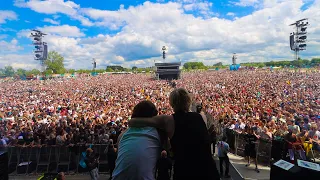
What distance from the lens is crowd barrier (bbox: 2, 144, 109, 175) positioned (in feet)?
22.3

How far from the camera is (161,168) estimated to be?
13.7ft

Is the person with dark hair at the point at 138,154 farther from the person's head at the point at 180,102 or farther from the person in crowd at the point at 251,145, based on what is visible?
the person in crowd at the point at 251,145

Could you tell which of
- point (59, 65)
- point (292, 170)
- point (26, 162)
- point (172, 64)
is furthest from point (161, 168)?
point (59, 65)

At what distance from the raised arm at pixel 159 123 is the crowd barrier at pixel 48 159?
5.49 metres

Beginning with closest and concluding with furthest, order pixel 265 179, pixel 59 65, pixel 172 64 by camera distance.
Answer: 1. pixel 265 179
2. pixel 172 64
3. pixel 59 65

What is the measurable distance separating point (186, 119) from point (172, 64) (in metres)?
51.3

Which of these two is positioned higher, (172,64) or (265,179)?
(172,64)

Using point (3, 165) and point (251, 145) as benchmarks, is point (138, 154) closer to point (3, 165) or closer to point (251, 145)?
point (3, 165)

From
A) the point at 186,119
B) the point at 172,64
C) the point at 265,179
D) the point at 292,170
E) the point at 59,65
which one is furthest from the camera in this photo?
the point at 59,65

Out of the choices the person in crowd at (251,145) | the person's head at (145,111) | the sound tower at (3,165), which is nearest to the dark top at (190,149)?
the person's head at (145,111)

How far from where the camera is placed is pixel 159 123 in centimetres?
178

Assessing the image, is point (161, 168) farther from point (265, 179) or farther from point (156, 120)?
point (265, 179)

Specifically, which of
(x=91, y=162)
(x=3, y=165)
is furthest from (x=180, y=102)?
(x=91, y=162)

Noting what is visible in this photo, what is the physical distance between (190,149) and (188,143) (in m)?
0.05
